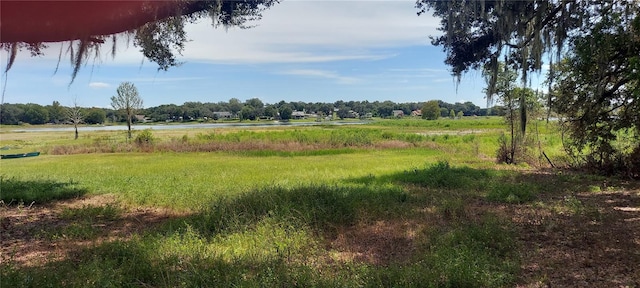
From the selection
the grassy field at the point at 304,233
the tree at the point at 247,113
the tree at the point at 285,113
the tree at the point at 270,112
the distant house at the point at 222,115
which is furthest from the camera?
the tree at the point at 285,113

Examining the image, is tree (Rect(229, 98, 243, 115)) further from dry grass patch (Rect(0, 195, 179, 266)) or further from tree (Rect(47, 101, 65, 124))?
dry grass patch (Rect(0, 195, 179, 266))

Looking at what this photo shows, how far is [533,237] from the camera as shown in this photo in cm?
570

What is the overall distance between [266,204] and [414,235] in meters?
2.69

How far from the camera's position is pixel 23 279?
404 centimetres

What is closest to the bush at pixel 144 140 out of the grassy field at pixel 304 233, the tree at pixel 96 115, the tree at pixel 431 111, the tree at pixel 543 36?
the grassy field at pixel 304 233

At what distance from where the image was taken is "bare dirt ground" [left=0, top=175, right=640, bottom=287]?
4.34 meters

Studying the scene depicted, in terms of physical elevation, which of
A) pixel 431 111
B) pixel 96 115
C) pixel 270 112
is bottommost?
pixel 96 115

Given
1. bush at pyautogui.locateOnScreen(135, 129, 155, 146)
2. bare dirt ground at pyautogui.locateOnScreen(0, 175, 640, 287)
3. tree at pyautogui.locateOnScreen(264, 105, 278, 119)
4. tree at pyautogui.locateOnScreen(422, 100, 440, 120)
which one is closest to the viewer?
bare dirt ground at pyautogui.locateOnScreen(0, 175, 640, 287)

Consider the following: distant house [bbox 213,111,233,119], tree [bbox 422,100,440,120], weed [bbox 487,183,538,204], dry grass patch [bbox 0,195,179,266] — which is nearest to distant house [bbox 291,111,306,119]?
distant house [bbox 213,111,233,119]

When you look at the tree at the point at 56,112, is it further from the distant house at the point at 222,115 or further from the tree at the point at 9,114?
the distant house at the point at 222,115

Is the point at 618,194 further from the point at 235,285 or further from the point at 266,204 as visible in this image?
the point at 235,285

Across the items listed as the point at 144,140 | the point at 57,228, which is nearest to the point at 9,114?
the point at 144,140

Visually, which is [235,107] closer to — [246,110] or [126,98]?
[246,110]

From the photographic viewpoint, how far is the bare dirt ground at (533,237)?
4.34m
